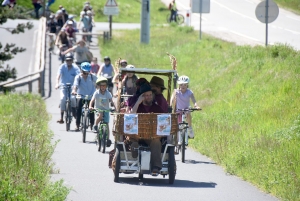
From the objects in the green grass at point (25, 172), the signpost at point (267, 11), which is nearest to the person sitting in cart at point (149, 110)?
the green grass at point (25, 172)

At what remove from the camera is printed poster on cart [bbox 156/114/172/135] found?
45.6ft

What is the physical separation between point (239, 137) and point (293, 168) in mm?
4695

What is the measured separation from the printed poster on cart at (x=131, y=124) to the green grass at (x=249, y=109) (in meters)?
2.08

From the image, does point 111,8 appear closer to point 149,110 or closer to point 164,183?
point 149,110

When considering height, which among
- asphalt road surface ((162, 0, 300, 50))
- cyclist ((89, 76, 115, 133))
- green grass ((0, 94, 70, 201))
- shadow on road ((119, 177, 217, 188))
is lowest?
shadow on road ((119, 177, 217, 188))

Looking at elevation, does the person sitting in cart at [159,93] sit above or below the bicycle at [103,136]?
above

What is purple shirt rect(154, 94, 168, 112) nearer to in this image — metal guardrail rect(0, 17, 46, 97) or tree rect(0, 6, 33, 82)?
metal guardrail rect(0, 17, 46, 97)

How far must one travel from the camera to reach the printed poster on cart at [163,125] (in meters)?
13.9

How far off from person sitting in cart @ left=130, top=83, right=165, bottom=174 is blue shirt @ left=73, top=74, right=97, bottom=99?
715cm

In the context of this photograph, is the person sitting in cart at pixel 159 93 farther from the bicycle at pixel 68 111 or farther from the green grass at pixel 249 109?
the bicycle at pixel 68 111

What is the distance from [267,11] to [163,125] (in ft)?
43.3

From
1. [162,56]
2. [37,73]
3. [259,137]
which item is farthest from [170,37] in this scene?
[259,137]

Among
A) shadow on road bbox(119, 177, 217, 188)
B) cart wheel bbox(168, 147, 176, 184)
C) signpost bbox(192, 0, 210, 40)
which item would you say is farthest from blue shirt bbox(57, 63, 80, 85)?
signpost bbox(192, 0, 210, 40)

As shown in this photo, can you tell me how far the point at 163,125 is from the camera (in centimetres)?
1393
